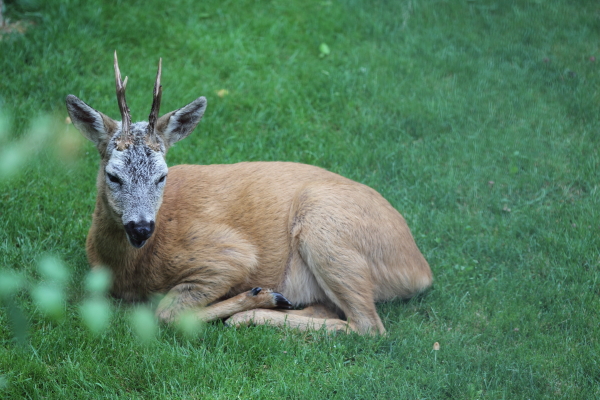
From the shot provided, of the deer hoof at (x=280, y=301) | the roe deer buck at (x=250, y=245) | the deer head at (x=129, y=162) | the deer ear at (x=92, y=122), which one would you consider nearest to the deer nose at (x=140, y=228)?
the deer head at (x=129, y=162)

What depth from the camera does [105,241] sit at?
18.1 ft

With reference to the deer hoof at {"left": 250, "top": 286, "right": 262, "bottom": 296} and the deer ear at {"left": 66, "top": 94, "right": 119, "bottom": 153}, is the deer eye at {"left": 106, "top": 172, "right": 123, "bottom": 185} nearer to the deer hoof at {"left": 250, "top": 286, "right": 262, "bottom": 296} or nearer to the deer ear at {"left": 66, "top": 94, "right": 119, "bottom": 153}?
the deer ear at {"left": 66, "top": 94, "right": 119, "bottom": 153}

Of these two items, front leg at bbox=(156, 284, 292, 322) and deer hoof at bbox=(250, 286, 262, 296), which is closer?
front leg at bbox=(156, 284, 292, 322)

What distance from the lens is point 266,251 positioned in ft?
19.3

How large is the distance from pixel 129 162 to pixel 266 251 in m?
1.50

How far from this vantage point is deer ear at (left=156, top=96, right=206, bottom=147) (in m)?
5.49

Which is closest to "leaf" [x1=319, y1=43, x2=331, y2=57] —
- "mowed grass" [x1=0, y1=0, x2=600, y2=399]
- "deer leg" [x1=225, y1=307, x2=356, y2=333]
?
"mowed grass" [x1=0, y1=0, x2=600, y2=399]

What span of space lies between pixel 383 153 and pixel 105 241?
373cm

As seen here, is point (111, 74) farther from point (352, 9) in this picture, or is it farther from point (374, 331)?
point (374, 331)

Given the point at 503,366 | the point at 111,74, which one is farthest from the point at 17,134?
the point at 503,366

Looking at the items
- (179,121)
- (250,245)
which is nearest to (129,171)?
(179,121)

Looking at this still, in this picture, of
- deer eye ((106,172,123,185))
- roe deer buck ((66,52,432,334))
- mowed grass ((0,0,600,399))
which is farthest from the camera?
roe deer buck ((66,52,432,334))

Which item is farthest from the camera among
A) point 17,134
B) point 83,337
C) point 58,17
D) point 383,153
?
point 58,17

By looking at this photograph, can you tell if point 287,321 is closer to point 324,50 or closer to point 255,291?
point 255,291
